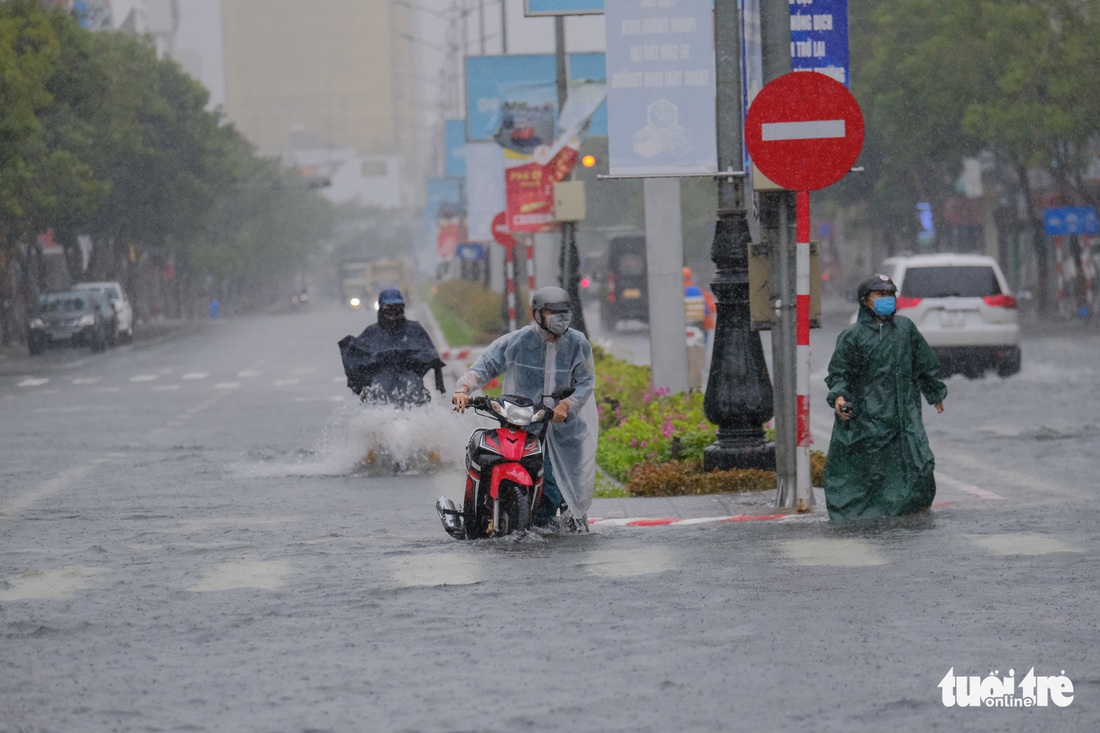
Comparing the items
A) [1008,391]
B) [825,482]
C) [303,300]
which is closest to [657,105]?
[825,482]

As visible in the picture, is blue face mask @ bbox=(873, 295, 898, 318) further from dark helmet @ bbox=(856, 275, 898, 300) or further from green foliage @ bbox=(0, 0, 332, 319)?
green foliage @ bbox=(0, 0, 332, 319)

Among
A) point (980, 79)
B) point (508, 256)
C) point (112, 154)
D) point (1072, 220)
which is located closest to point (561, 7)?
point (508, 256)

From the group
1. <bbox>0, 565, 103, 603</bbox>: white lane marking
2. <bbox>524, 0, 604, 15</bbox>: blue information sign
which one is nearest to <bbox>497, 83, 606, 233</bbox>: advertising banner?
<bbox>524, 0, 604, 15</bbox>: blue information sign

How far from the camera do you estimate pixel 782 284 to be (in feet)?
43.3

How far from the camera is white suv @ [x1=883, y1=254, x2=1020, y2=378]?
26797 mm

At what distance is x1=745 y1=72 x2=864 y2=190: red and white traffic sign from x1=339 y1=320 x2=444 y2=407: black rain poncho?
4.84 m

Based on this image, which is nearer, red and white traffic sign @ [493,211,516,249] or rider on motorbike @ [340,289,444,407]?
rider on motorbike @ [340,289,444,407]

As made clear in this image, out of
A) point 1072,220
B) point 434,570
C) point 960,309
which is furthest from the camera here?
point 1072,220

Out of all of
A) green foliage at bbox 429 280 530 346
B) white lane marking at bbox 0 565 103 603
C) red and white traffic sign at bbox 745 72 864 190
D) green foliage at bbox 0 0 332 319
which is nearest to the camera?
white lane marking at bbox 0 565 103 603

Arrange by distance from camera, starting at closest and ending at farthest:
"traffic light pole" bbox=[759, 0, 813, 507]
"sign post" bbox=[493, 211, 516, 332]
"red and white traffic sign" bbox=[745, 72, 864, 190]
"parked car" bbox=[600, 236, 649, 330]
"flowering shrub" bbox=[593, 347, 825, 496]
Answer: "red and white traffic sign" bbox=[745, 72, 864, 190], "traffic light pole" bbox=[759, 0, 813, 507], "flowering shrub" bbox=[593, 347, 825, 496], "sign post" bbox=[493, 211, 516, 332], "parked car" bbox=[600, 236, 649, 330]

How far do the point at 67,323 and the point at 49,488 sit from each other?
35.7 meters

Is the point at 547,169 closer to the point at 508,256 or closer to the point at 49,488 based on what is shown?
the point at 508,256

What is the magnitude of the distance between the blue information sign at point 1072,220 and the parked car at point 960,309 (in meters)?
22.3

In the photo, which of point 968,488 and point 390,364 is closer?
point 968,488
